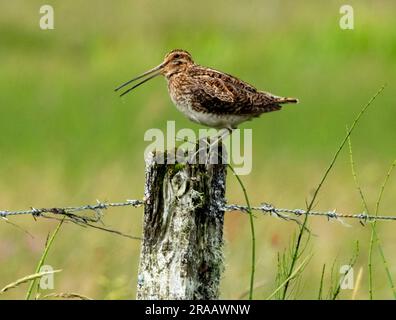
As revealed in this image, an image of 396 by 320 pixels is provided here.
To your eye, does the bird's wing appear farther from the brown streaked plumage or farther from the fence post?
the fence post

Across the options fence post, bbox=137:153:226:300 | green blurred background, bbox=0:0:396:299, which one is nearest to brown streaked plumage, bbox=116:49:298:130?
green blurred background, bbox=0:0:396:299

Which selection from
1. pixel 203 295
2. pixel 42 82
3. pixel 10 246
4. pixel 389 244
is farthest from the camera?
pixel 42 82

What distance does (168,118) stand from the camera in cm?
1398

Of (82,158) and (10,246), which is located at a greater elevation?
(82,158)

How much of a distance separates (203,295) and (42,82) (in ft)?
36.5

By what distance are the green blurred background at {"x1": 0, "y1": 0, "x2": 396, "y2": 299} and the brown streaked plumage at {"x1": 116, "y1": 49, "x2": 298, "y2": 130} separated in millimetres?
847

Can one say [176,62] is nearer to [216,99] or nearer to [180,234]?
[216,99]

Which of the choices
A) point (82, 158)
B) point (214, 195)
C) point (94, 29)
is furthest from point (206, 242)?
point (94, 29)

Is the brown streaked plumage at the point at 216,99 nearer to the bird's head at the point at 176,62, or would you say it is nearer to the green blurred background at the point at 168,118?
the bird's head at the point at 176,62

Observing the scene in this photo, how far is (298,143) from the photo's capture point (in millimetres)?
13766

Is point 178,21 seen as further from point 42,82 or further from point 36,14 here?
point 42,82

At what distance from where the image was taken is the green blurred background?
361 inches

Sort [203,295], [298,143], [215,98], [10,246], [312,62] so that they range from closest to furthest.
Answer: [203,295], [215,98], [10,246], [298,143], [312,62]
